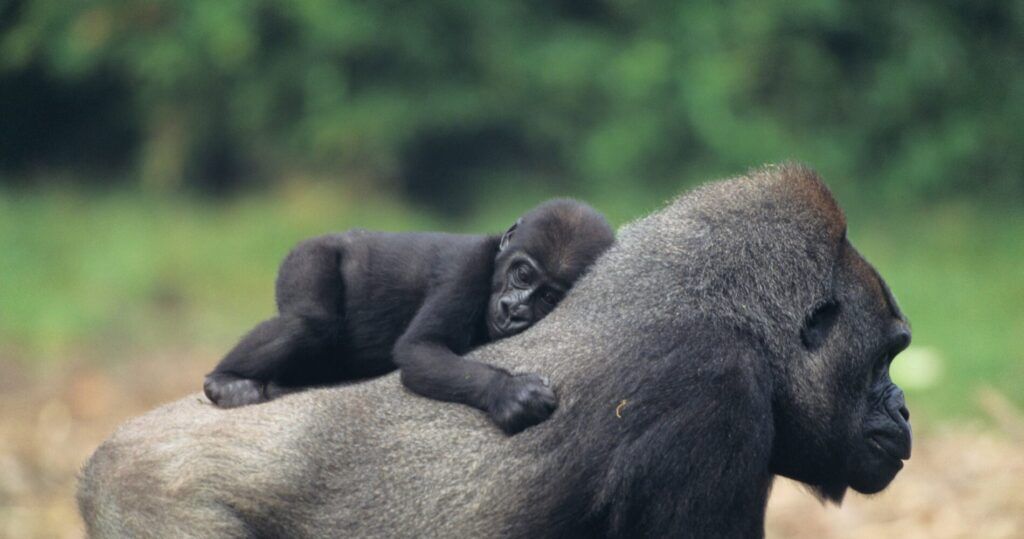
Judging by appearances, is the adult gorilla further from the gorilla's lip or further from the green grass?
the green grass

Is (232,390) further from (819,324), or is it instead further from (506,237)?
(819,324)

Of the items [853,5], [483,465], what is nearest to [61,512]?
[483,465]

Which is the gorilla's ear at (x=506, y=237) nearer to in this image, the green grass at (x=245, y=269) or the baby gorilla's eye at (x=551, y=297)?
the baby gorilla's eye at (x=551, y=297)

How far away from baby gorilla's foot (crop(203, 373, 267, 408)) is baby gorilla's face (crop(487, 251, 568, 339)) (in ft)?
2.54

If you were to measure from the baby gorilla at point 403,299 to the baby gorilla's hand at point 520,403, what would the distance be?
9.6 inches

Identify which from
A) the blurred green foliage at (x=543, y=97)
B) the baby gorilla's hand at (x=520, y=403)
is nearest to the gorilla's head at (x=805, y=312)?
the baby gorilla's hand at (x=520, y=403)

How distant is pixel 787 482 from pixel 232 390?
13.6ft

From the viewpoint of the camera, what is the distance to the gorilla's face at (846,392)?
3.91 meters

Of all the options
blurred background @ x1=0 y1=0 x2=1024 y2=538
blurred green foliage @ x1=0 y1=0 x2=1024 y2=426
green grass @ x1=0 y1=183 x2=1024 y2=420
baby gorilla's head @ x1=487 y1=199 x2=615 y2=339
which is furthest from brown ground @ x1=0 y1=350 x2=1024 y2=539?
blurred green foliage @ x1=0 y1=0 x2=1024 y2=426

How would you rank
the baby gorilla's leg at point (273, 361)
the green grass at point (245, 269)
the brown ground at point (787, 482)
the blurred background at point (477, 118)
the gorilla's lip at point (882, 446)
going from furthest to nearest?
the blurred background at point (477, 118) → the green grass at point (245, 269) → the brown ground at point (787, 482) → the baby gorilla's leg at point (273, 361) → the gorilla's lip at point (882, 446)

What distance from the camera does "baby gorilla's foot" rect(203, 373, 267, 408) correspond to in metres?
4.12

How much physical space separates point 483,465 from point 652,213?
3.55 ft

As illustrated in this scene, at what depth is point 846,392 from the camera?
156 inches

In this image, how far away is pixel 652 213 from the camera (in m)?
4.33
